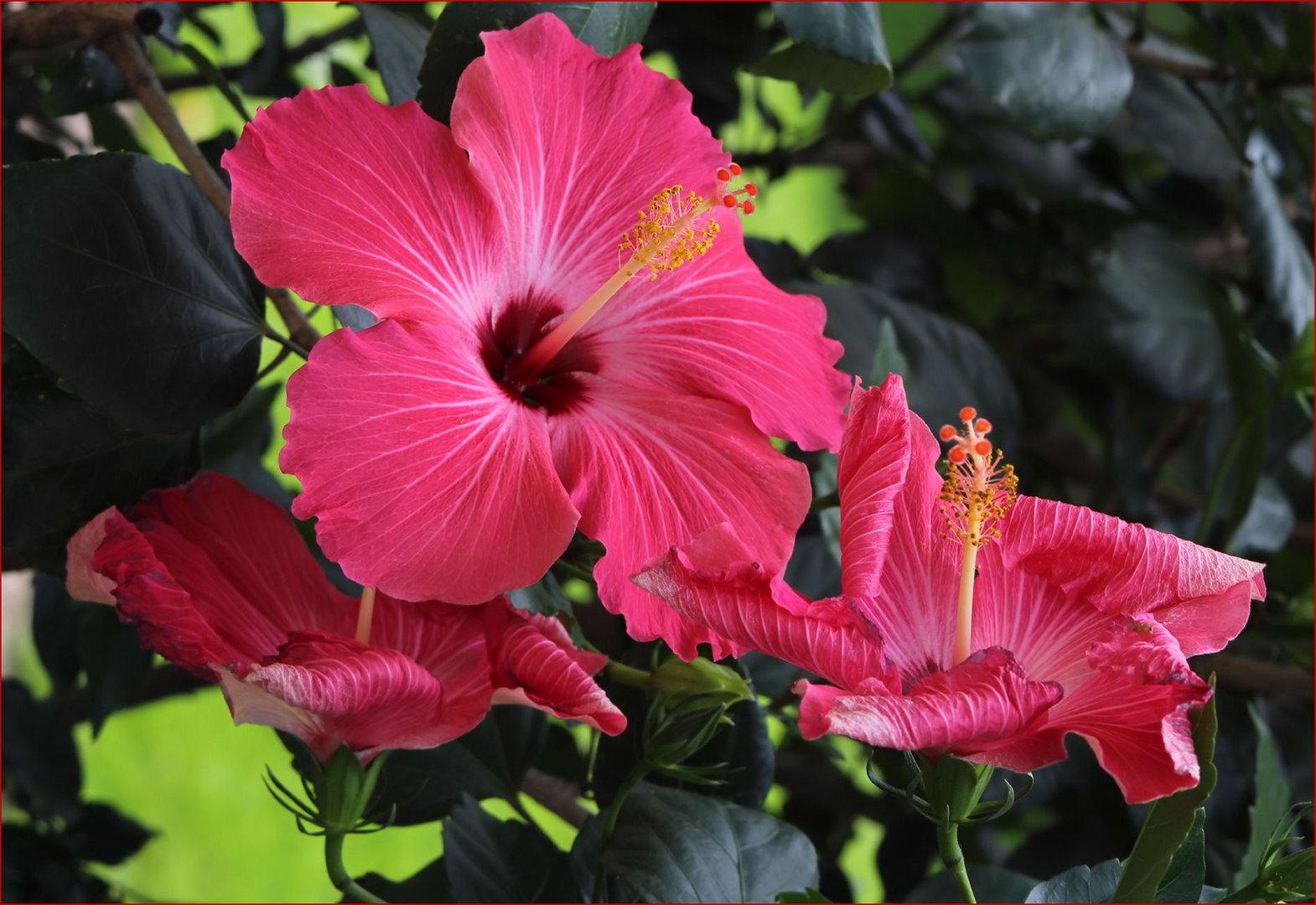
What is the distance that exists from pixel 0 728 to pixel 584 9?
2.78 feet

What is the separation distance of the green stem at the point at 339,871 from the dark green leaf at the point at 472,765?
0.44ft

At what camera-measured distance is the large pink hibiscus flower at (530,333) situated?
48 cm

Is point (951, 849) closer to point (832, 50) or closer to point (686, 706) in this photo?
point (686, 706)

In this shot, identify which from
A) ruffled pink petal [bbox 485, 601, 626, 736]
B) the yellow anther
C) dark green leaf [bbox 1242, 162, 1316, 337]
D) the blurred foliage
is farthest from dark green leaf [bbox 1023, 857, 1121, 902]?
dark green leaf [bbox 1242, 162, 1316, 337]

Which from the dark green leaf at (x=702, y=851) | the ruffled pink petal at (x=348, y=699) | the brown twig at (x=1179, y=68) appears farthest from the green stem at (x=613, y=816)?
the brown twig at (x=1179, y=68)

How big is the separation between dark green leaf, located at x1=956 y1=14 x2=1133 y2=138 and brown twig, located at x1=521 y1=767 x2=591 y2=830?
0.63 m

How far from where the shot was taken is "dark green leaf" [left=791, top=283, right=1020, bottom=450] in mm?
956

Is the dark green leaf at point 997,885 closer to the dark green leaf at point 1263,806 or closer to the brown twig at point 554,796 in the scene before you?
the dark green leaf at point 1263,806

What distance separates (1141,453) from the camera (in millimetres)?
1162

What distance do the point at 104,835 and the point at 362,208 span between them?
86 cm

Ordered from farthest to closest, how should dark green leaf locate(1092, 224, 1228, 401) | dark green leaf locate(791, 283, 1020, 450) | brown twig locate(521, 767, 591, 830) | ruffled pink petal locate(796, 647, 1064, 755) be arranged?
dark green leaf locate(1092, 224, 1228, 401) → dark green leaf locate(791, 283, 1020, 450) → brown twig locate(521, 767, 591, 830) → ruffled pink petal locate(796, 647, 1064, 755)

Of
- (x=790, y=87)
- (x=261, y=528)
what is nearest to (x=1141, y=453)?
(x=261, y=528)

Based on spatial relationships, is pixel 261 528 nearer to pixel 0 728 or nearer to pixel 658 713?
pixel 658 713

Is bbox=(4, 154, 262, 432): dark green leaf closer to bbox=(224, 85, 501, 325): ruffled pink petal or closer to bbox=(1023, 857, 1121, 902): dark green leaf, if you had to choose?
bbox=(224, 85, 501, 325): ruffled pink petal
